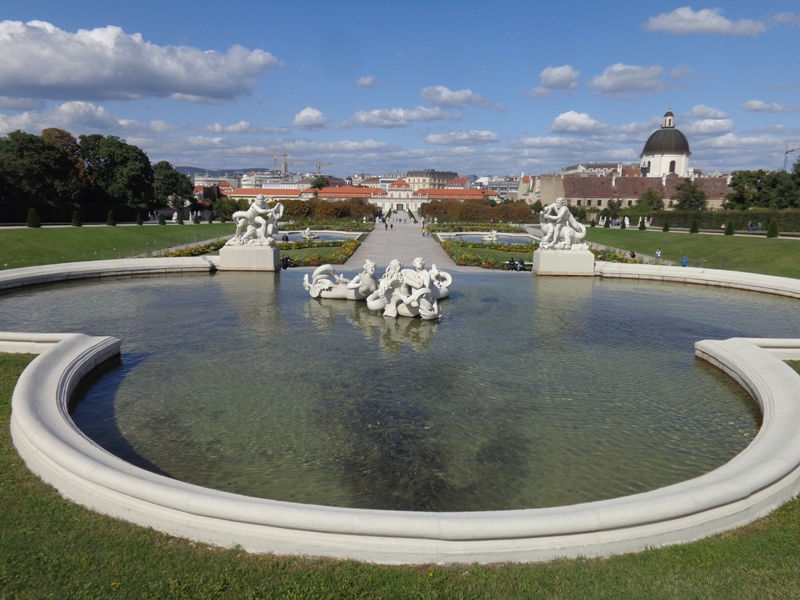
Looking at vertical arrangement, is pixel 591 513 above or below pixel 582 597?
above

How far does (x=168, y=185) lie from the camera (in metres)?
90.3

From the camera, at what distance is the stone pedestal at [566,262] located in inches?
1136

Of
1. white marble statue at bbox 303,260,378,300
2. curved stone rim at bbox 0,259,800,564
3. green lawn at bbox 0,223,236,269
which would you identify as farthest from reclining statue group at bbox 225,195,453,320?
green lawn at bbox 0,223,236,269

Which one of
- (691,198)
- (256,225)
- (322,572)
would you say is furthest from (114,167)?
(691,198)

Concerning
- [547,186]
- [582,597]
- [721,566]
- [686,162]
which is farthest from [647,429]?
[686,162]

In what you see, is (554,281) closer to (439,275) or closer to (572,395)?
(439,275)

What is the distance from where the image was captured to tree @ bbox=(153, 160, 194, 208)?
8931 centimetres

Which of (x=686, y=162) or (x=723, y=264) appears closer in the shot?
(x=723, y=264)

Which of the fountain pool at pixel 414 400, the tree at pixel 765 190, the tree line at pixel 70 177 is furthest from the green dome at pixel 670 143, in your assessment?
the fountain pool at pixel 414 400

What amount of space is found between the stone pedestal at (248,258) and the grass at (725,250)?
25246 millimetres

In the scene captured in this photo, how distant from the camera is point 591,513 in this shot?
19.7ft

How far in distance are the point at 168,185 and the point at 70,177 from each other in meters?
25.8

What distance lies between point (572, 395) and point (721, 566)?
5752mm

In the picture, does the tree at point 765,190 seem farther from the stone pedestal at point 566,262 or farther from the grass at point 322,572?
Result: the grass at point 322,572
